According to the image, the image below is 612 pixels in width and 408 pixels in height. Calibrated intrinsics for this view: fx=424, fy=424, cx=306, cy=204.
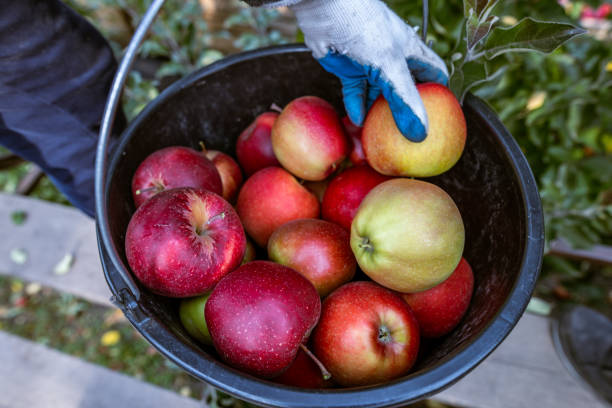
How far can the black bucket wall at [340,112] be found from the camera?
0.65 meters

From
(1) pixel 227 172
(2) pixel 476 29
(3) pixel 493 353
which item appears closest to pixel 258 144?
(1) pixel 227 172

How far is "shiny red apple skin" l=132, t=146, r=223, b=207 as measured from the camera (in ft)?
3.26

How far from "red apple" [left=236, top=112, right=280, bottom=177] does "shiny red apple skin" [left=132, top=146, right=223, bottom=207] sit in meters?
0.19

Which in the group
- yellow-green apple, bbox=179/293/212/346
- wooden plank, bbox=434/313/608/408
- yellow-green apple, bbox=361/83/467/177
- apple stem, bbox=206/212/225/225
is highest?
yellow-green apple, bbox=361/83/467/177

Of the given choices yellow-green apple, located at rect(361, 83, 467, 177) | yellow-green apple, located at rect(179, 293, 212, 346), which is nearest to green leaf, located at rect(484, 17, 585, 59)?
yellow-green apple, located at rect(361, 83, 467, 177)

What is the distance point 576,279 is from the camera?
196cm

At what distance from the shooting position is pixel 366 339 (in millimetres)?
818

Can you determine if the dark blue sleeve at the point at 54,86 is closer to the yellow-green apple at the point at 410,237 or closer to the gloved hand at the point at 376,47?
the gloved hand at the point at 376,47

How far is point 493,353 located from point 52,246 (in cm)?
193

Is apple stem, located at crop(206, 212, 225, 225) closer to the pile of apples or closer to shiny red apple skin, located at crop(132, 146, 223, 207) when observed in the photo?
the pile of apples

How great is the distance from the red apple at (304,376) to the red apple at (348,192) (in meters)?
0.34

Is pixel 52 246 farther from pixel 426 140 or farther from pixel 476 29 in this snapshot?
pixel 476 29

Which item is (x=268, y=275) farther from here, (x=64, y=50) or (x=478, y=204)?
(x=64, y=50)

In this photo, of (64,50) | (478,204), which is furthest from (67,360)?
(478,204)
